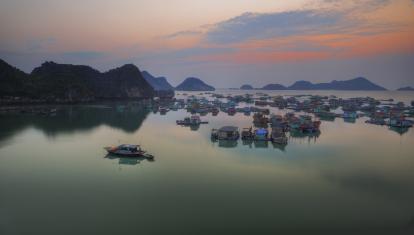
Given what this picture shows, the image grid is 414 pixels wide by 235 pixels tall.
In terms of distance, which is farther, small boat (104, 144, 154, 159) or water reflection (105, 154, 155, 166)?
small boat (104, 144, 154, 159)

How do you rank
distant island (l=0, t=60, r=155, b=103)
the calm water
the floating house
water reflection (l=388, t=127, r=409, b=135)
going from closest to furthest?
the calm water
the floating house
water reflection (l=388, t=127, r=409, b=135)
distant island (l=0, t=60, r=155, b=103)

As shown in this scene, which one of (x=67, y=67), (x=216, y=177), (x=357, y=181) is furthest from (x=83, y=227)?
(x=67, y=67)

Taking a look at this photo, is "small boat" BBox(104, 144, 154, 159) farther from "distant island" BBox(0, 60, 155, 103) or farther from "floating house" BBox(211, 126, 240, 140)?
"distant island" BBox(0, 60, 155, 103)

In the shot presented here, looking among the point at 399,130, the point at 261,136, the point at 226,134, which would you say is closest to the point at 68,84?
the point at 226,134

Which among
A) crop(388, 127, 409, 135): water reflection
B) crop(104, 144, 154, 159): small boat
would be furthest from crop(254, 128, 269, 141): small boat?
crop(388, 127, 409, 135): water reflection

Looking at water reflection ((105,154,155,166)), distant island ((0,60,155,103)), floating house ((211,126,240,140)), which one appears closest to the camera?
water reflection ((105,154,155,166))

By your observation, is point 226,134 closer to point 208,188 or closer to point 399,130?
point 208,188
